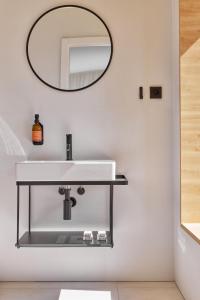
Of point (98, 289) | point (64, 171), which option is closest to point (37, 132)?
point (64, 171)

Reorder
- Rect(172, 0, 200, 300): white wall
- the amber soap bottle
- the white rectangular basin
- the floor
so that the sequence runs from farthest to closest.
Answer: the amber soap bottle < the floor < the white rectangular basin < Rect(172, 0, 200, 300): white wall

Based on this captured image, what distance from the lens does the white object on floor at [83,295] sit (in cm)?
212

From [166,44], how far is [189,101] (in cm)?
55

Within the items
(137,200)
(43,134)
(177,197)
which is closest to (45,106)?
(43,134)

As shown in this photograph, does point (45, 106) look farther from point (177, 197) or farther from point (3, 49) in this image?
point (177, 197)

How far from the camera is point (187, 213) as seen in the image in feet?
6.95

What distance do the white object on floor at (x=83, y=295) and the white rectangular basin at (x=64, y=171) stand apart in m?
0.84

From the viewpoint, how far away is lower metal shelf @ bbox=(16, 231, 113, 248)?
6.91 ft

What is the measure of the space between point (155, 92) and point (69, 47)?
754mm

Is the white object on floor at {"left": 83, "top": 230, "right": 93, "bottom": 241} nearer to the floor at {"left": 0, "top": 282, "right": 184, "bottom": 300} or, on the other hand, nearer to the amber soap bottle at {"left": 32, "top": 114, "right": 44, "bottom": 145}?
the floor at {"left": 0, "top": 282, "right": 184, "bottom": 300}

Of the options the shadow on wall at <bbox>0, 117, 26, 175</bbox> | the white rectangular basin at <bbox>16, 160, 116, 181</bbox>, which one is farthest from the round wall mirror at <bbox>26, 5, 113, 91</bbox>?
the white rectangular basin at <bbox>16, 160, 116, 181</bbox>

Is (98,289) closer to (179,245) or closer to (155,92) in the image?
(179,245)

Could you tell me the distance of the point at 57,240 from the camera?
2.19 meters

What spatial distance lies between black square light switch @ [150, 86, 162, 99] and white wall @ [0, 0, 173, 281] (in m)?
0.04
